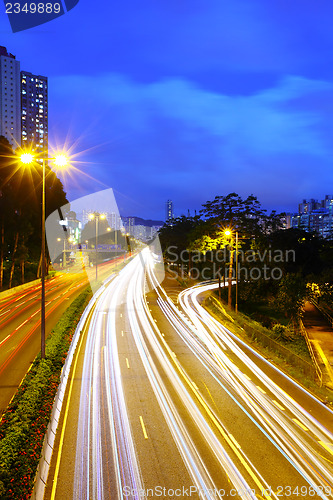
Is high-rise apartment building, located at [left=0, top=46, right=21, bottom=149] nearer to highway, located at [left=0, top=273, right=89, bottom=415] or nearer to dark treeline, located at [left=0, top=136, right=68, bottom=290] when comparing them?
dark treeline, located at [left=0, top=136, right=68, bottom=290]

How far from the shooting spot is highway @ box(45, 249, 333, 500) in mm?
9898

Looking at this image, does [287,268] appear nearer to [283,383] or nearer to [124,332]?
[124,332]

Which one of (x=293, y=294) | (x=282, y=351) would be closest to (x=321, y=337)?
(x=293, y=294)

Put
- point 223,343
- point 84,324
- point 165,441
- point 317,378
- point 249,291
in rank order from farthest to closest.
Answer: point 249,291, point 84,324, point 223,343, point 317,378, point 165,441

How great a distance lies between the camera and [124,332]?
27078 mm

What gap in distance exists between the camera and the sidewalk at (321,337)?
23.1 m

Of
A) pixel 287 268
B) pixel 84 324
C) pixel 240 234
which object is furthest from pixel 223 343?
pixel 287 268

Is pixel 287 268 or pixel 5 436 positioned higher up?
pixel 287 268

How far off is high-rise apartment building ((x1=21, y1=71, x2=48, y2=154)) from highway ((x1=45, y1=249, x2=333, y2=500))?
191m

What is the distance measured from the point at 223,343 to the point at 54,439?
1442 cm

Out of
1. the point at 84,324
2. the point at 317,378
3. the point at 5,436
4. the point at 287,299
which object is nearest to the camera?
the point at 5,436

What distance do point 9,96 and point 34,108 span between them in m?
34.0

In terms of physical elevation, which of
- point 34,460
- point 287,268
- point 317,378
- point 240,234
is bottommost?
point 317,378

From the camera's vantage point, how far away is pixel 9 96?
162 metres
